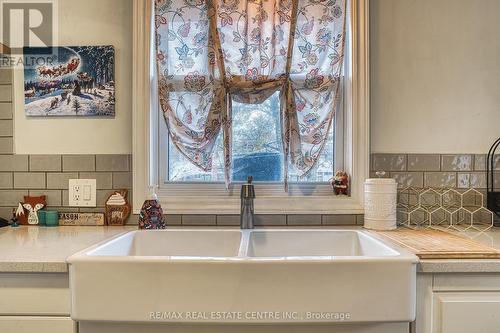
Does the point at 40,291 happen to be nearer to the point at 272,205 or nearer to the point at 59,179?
the point at 59,179

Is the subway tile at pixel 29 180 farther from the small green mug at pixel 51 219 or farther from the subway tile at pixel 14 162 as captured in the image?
the small green mug at pixel 51 219

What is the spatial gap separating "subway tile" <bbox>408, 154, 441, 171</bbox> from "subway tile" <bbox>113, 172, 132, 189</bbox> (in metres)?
1.29

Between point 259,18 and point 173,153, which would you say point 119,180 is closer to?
point 173,153

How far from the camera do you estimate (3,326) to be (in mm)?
1000

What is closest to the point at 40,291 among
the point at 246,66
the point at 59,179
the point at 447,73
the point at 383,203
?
the point at 59,179

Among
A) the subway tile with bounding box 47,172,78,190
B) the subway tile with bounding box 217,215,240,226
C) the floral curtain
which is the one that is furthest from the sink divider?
the subway tile with bounding box 47,172,78,190

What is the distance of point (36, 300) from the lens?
100 cm

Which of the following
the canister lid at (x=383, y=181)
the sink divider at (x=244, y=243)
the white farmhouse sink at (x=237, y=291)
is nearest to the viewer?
the white farmhouse sink at (x=237, y=291)

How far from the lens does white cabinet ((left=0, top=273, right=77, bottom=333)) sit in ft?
3.27

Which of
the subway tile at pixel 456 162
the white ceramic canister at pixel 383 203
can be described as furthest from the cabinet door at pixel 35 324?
the subway tile at pixel 456 162

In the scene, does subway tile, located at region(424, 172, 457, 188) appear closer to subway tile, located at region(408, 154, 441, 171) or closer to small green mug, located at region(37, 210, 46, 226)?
subway tile, located at region(408, 154, 441, 171)

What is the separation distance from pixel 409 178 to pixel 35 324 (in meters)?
1.54

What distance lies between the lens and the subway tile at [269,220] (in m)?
1.55

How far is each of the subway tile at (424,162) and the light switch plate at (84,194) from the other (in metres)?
1.47
